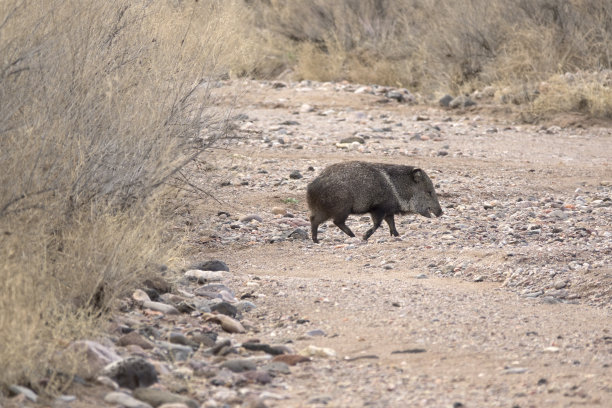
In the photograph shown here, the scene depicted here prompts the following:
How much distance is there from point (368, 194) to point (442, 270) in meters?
1.46

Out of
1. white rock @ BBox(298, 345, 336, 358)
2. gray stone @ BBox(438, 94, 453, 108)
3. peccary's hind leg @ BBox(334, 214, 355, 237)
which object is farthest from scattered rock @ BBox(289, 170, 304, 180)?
gray stone @ BBox(438, 94, 453, 108)

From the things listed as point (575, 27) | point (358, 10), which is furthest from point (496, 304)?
point (358, 10)

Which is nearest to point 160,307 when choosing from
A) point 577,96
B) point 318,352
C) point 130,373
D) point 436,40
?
point 318,352

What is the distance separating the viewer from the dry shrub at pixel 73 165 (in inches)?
179

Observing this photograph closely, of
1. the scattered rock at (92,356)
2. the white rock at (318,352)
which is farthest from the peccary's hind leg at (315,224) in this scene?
the scattered rock at (92,356)

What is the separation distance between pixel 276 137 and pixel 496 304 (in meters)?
8.21

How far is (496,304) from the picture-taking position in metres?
6.16

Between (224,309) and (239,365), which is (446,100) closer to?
(224,309)

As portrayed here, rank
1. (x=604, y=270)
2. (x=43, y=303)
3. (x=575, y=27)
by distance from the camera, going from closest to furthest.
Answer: (x=43, y=303) → (x=604, y=270) → (x=575, y=27)

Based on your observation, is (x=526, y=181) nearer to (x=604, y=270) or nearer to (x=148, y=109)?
(x=604, y=270)

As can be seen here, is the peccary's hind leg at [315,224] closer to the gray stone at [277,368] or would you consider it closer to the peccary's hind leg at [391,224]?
the peccary's hind leg at [391,224]

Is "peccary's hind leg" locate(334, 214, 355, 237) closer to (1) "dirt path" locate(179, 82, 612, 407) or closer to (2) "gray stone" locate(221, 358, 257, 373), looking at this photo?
(1) "dirt path" locate(179, 82, 612, 407)

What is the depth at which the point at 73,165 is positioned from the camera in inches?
223

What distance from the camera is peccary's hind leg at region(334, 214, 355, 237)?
8578mm
